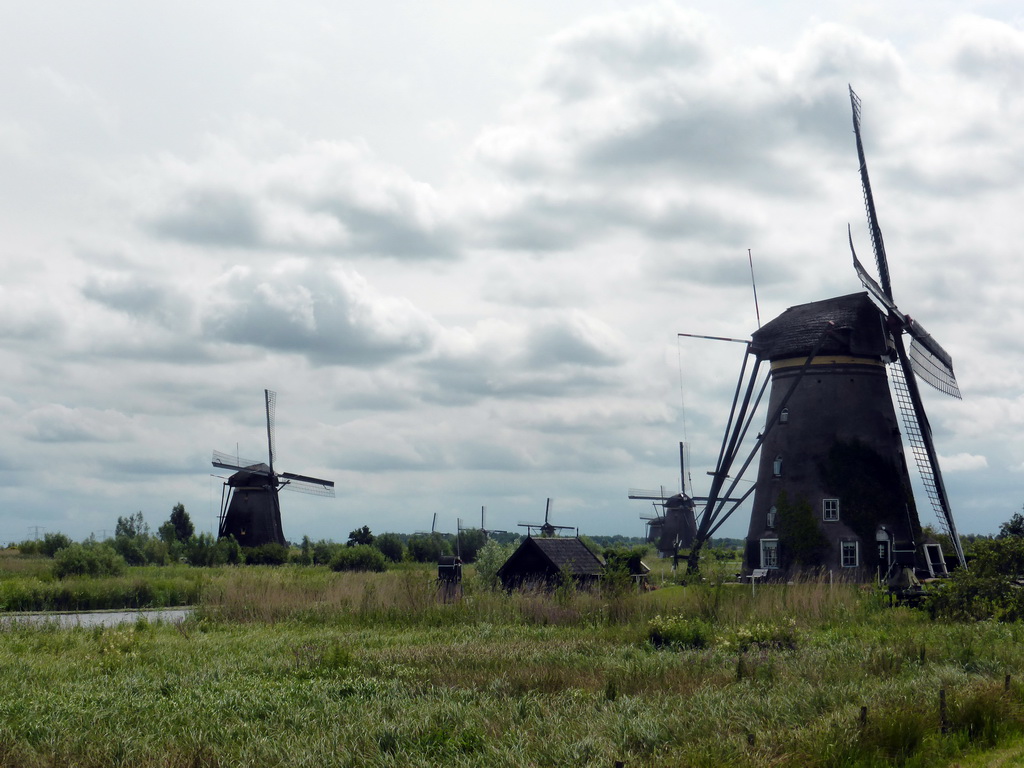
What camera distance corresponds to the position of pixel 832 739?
9.64 m

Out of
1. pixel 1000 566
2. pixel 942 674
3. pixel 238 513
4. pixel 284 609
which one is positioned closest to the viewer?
pixel 942 674

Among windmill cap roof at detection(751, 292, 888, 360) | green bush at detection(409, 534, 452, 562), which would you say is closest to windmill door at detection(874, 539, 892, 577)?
windmill cap roof at detection(751, 292, 888, 360)

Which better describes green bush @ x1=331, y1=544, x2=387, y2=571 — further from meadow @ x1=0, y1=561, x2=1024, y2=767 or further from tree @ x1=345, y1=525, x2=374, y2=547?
meadow @ x1=0, y1=561, x2=1024, y2=767

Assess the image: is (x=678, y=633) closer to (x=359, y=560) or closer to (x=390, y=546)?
(x=359, y=560)

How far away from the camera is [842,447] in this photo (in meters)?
33.0

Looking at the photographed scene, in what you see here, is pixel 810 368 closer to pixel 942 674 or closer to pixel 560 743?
pixel 942 674

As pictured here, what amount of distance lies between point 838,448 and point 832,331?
4.12m

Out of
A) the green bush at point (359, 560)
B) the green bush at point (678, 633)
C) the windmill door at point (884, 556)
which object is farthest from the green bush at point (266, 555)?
the green bush at point (678, 633)

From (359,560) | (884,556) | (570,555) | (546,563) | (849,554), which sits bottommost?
(359,560)

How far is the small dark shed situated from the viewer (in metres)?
30.2

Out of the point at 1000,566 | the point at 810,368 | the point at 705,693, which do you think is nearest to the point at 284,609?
the point at 705,693

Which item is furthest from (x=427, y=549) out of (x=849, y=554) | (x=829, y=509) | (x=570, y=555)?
(x=849, y=554)

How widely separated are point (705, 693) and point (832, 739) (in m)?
2.83

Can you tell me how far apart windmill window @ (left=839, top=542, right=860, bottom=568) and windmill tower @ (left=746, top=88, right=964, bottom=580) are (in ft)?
0.11
